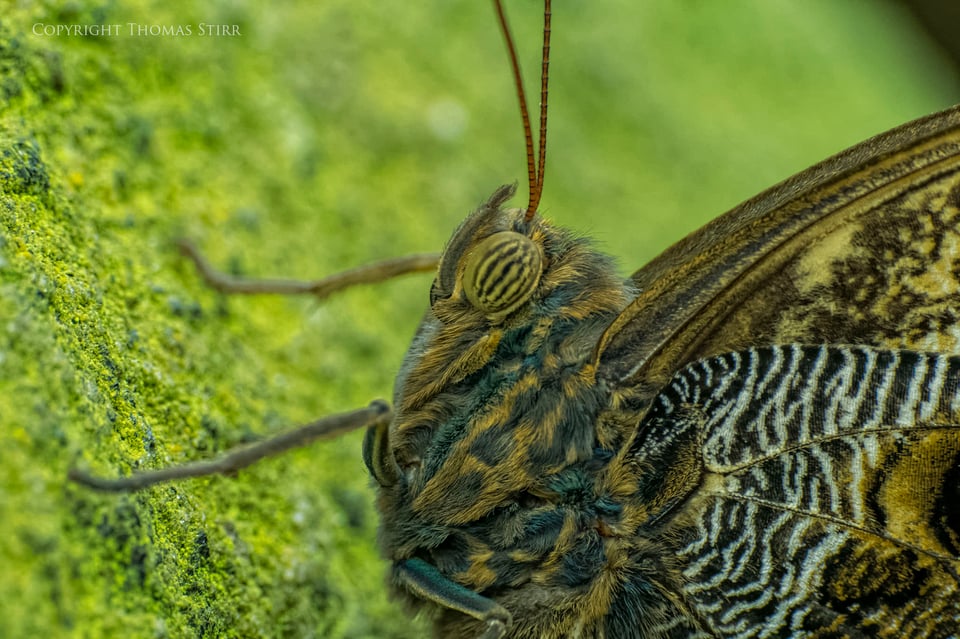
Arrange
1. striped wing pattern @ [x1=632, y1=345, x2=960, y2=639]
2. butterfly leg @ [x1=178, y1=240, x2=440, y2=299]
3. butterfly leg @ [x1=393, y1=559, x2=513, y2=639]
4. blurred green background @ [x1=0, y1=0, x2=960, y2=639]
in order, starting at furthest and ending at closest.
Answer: butterfly leg @ [x1=178, y1=240, x2=440, y2=299] → butterfly leg @ [x1=393, y1=559, x2=513, y2=639] → striped wing pattern @ [x1=632, y1=345, x2=960, y2=639] → blurred green background @ [x1=0, y1=0, x2=960, y2=639]

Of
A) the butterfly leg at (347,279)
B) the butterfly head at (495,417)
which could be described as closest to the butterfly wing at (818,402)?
the butterfly head at (495,417)

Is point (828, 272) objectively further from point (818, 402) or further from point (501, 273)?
point (501, 273)

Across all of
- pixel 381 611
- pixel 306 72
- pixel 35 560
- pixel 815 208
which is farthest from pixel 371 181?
pixel 35 560

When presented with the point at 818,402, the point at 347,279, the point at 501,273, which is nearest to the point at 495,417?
the point at 501,273

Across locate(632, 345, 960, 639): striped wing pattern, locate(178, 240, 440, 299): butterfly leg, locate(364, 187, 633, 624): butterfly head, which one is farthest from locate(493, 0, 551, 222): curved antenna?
locate(178, 240, 440, 299): butterfly leg

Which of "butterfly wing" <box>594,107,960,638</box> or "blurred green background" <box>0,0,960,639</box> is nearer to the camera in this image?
"blurred green background" <box>0,0,960,639</box>

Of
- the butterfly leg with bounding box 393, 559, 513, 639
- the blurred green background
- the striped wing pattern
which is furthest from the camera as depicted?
the butterfly leg with bounding box 393, 559, 513, 639

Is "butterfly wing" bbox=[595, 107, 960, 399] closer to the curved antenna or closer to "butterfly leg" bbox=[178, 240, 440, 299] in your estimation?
the curved antenna
